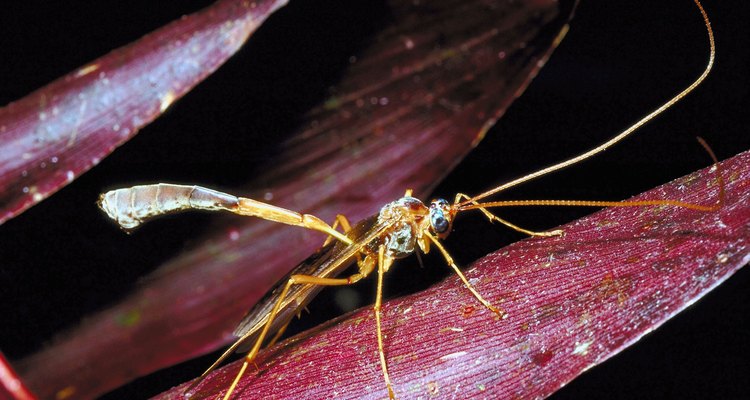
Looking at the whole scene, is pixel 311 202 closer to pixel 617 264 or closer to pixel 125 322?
pixel 125 322

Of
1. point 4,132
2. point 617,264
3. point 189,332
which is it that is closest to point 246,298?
point 189,332

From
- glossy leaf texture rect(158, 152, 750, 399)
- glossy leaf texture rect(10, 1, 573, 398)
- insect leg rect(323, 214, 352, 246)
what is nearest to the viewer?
glossy leaf texture rect(158, 152, 750, 399)

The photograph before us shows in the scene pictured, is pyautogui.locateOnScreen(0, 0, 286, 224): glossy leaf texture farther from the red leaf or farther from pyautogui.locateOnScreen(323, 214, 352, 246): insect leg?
pyautogui.locateOnScreen(323, 214, 352, 246): insect leg

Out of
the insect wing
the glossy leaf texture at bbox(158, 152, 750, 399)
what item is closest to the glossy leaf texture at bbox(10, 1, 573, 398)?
the insect wing

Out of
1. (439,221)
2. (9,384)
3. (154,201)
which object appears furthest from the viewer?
(439,221)

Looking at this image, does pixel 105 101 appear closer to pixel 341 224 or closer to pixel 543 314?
pixel 543 314

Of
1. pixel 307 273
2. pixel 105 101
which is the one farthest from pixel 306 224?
pixel 105 101
